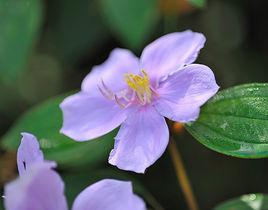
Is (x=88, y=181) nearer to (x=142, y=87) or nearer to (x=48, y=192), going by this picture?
(x=142, y=87)

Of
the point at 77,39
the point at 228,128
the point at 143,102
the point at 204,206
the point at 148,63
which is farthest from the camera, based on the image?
the point at 77,39

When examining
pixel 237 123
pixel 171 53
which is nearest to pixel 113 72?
pixel 171 53

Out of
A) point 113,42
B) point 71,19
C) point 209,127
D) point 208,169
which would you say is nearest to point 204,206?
point 208,169

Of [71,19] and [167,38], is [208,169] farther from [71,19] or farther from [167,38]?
[167,38]

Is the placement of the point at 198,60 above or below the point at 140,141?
below

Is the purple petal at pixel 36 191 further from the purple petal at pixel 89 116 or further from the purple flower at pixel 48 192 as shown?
the purple petal at pixel 89 116

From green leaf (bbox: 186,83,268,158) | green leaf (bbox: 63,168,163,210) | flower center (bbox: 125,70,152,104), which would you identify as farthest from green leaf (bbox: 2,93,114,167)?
green leaf (bbox: 186,83,268,158)
